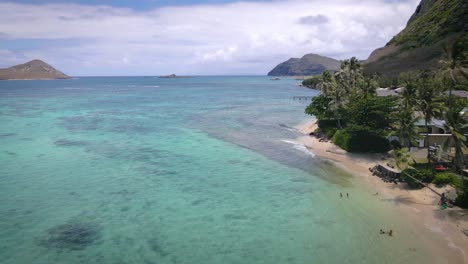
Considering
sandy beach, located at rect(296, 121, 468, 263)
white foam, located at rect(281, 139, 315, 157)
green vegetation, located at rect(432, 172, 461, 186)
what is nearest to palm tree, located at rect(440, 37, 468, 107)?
green vegetation, located at rect(432, 172, 461, 186)

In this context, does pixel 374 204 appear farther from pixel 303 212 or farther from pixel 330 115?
pixel 330 115

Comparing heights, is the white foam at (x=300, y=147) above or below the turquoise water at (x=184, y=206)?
above

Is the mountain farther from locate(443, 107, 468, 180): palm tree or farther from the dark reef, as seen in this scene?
the dark reef

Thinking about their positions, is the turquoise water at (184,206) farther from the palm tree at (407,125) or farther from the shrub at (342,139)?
the palm tree at (407,125)

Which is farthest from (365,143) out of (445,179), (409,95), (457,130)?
(457,130)

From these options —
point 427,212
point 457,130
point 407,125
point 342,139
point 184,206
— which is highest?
point 457,130

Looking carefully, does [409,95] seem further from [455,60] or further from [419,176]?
[419,176]

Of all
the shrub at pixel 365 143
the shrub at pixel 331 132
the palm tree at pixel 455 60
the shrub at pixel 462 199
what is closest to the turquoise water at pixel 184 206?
the shrub at pixel 462 199
